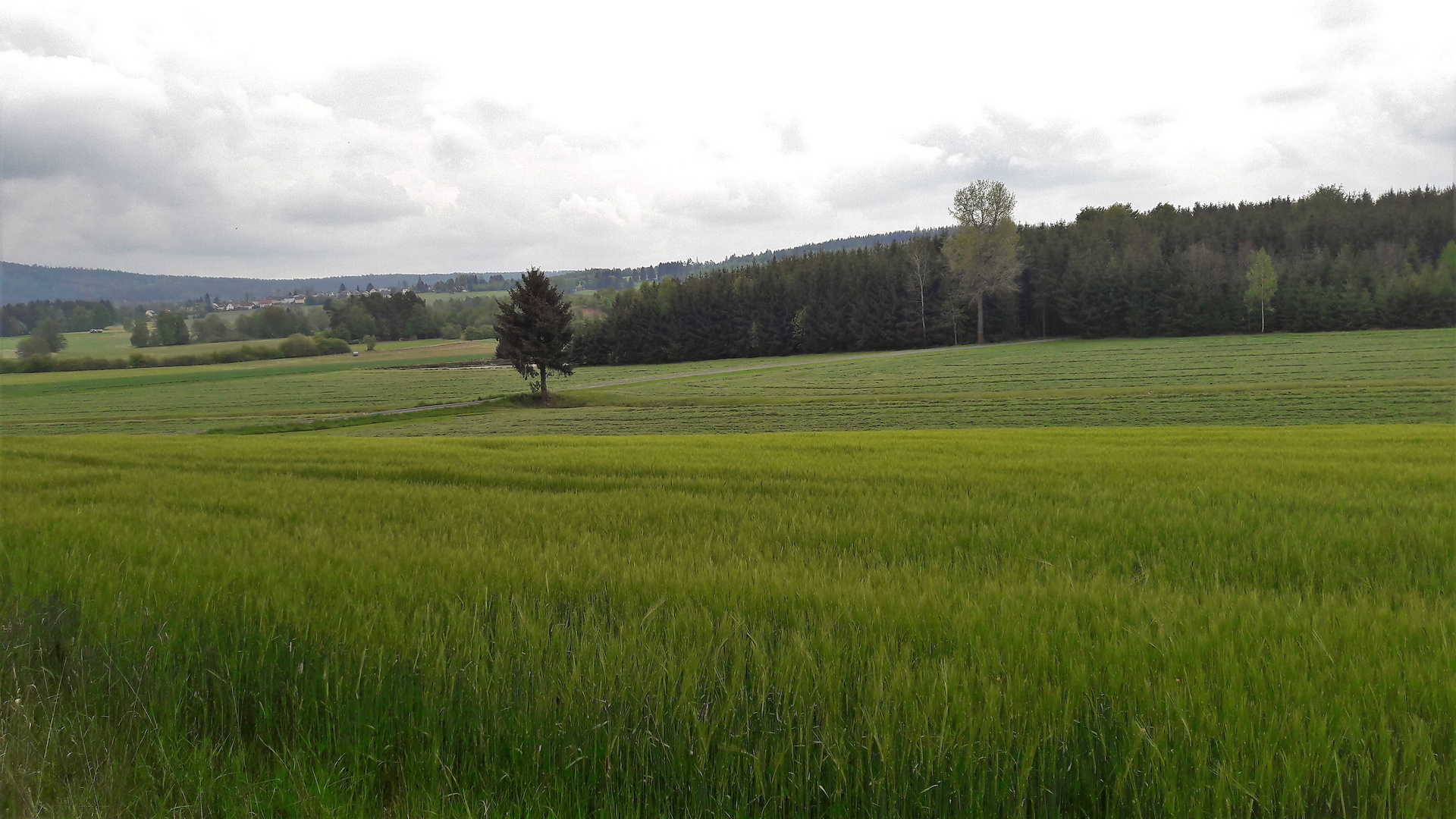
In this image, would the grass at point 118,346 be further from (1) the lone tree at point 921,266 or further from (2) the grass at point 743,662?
(2) the grass at point 743,662

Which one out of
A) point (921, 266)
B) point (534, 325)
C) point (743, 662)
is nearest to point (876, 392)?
point (534, 325)

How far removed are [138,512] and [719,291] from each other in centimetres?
10981

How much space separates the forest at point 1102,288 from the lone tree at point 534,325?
61.1 metres

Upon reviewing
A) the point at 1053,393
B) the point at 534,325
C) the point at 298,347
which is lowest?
the point at 1053,393

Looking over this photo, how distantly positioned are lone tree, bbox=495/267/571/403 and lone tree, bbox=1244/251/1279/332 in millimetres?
85111

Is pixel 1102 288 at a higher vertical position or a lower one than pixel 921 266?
lower

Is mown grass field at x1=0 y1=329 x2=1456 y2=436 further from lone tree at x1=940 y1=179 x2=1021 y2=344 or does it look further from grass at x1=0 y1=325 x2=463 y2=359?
grass at x1=0 y1=325 x2=463 y2=359

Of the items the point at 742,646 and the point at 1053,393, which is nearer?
the point at 742,646

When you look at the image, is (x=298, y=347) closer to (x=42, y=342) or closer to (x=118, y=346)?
(x=42, y=342)

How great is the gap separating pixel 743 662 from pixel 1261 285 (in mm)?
108486

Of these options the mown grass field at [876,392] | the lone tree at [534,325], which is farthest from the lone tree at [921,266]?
the lone tree at [534,325]

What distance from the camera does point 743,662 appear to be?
329 cm

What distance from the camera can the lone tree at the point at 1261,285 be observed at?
290 feet

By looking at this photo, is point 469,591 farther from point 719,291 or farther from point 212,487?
point 719,291
